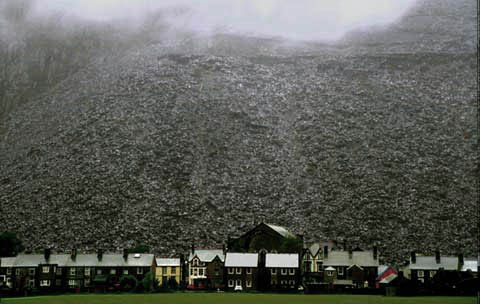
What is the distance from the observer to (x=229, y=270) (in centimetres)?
6881

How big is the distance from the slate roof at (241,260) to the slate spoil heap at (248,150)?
52.2 ft

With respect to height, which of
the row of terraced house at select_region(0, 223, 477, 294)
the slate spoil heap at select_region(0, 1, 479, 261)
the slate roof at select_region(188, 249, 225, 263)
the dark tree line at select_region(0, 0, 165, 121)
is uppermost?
the dark tree line at select_region(0, 0, 165, 121)

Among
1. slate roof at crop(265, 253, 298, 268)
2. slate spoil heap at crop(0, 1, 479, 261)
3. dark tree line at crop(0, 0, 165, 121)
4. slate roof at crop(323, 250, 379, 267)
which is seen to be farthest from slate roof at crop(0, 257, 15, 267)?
dark tree line at crop(0, 0, 165, 121)

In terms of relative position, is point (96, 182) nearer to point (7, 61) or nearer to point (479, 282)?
point (479, 282)

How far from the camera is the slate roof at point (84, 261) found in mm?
69500

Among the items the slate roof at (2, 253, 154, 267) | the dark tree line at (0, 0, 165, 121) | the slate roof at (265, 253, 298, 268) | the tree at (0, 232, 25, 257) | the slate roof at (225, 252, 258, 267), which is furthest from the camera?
the dark tree line at (0, 0, 165, 121)

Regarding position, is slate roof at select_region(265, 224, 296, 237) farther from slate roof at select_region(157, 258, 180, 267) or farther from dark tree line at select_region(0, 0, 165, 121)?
dark tree line at select_region(0, 0, 165, 121)

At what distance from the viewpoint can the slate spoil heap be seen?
293 ft

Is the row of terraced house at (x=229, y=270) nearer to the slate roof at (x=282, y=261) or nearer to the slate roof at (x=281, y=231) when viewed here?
the slate roof at (x=282, y=261)

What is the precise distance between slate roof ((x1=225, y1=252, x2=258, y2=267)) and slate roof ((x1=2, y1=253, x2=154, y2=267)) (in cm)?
765

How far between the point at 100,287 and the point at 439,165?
56.9 meters

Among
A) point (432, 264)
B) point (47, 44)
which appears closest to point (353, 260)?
point (432, 264)

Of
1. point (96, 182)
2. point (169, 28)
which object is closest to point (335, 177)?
point (96, 182)

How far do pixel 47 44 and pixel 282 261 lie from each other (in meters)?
106
